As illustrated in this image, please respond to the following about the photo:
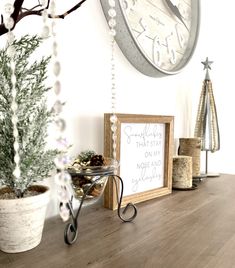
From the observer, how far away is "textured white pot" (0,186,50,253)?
16.3 inches

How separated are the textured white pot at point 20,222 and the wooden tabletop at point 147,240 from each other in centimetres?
1

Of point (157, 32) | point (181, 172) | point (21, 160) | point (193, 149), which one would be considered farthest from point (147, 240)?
point (157, 32)

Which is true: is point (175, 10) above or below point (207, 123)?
Result: above

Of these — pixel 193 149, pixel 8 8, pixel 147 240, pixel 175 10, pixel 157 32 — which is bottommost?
pixel 147 240

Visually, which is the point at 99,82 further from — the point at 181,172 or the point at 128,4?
the point at 181,172

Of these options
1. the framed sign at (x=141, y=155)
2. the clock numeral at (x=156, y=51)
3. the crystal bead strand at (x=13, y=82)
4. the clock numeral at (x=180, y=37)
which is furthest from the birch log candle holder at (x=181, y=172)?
the crystal bead strand at (x=13, y=82)

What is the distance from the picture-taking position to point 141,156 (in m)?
0.75

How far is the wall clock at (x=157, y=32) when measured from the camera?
0.74m

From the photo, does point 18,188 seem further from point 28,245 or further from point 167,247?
point 167,247

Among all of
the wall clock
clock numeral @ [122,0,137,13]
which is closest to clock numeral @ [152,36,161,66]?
the wall clock

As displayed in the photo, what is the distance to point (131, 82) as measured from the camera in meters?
0.84

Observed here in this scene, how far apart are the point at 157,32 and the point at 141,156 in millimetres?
420

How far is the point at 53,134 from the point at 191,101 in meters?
0.77

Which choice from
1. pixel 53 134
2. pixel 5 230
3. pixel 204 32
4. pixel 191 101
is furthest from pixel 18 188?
pixel 204 32
